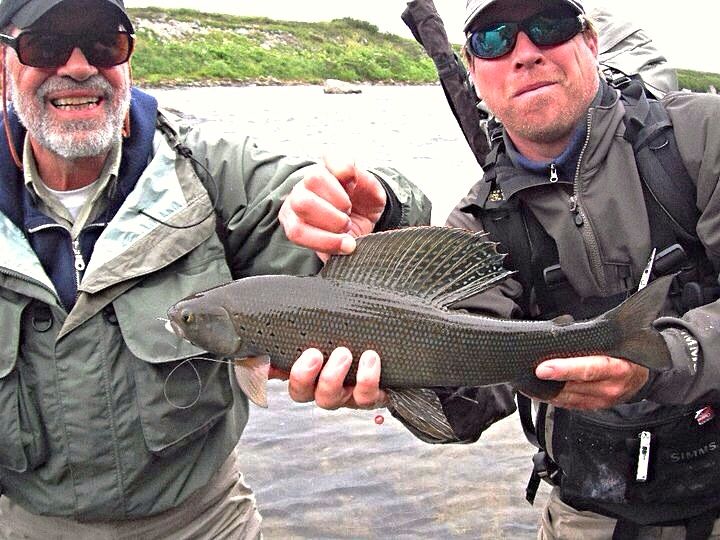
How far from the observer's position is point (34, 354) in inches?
151

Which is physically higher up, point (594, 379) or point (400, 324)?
point (400, 324)

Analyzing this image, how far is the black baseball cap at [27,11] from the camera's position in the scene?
13.2 ft

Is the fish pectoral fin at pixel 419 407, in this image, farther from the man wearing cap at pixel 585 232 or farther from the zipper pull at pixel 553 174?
the zipper pull at pixel 553 174

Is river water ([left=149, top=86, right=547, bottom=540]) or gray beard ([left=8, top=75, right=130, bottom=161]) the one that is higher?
gray beard ([left=8, top=75, right=130, bottom=161])

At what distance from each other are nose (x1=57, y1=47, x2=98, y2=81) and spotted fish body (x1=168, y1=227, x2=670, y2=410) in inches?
68.4

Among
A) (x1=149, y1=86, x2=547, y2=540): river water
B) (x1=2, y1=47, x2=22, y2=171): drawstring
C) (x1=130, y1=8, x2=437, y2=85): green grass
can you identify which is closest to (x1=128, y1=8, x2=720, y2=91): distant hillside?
(x1=130, y1=8, x2=437, y2=85): green grass

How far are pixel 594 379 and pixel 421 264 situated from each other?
756mm

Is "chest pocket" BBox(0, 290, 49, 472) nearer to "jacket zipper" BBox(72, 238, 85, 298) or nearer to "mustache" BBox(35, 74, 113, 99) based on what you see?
"jacket zipper" BBox(72, 238, 85, 298)

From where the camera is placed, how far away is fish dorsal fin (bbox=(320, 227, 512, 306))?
2986 mm

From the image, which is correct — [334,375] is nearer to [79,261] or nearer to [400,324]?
[400,324]

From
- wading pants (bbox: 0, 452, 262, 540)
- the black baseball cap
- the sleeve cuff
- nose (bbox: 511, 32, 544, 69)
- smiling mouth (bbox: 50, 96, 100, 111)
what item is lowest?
wading pants (bbox: 0, 452, 262, 540)

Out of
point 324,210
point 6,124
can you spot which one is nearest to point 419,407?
point 324,210

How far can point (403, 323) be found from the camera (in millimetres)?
2963

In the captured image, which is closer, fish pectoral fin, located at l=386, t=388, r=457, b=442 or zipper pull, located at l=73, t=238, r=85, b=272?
fish pectoral fin, located at l=386, t=388, r=457, b=442
